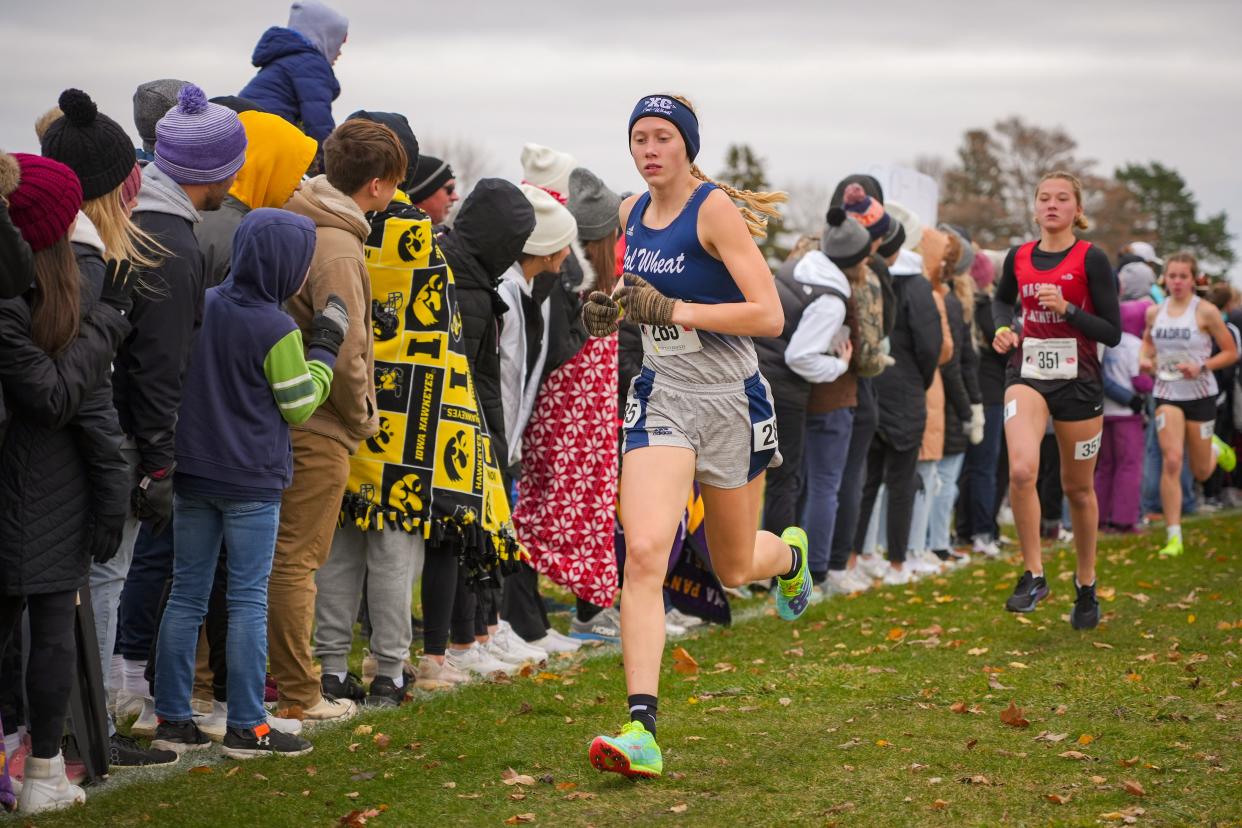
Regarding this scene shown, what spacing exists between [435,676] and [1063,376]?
3908 mm

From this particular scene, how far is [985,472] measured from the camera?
13.4m

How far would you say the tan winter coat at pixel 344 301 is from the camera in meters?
6.07

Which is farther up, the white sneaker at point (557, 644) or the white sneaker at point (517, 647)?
the white sneaker at point (517, 647)

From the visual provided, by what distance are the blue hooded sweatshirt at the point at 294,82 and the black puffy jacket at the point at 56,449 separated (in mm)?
3734

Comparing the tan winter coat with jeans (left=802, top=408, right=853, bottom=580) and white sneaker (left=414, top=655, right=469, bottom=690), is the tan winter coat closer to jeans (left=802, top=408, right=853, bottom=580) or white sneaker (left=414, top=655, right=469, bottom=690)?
white sneaker (left=414, top=655, right=469, bottom=690)

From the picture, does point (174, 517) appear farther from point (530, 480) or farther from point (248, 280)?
point (530, 480)

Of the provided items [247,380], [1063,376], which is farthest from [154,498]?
[1063,376]

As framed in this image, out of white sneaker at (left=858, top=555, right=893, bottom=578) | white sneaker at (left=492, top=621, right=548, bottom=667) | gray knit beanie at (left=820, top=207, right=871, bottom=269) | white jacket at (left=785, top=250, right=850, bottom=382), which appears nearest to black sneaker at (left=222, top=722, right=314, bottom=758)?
white sneaker at (left=492, top=621, right=548, bottom=667)

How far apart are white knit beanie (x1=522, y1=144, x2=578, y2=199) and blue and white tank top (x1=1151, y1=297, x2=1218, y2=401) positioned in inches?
266

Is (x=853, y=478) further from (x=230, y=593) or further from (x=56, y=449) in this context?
(x=56, y=449)

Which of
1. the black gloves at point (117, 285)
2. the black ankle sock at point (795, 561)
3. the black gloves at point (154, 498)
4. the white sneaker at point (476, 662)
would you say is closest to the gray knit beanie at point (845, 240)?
the black ankle sock at point (795, 561)

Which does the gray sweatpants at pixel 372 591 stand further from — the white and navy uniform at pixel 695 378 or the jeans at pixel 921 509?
the jeans at pixel 921 509

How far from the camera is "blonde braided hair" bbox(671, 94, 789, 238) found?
5.98 metres

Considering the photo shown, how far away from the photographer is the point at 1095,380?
8484 mm
